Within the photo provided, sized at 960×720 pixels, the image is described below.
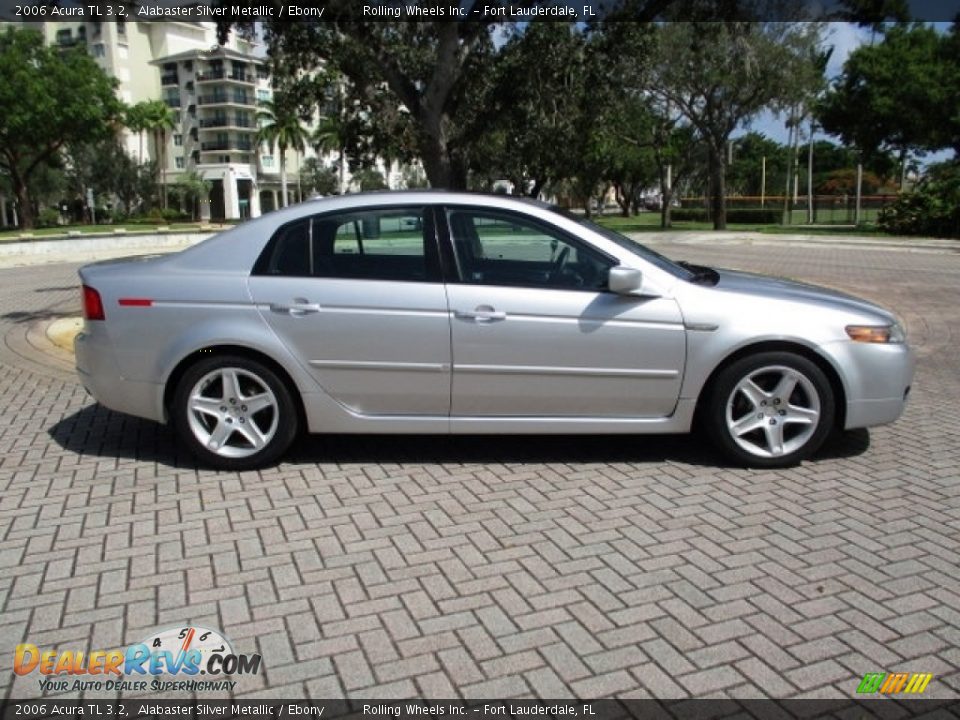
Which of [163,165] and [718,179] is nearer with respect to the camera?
[718,179]

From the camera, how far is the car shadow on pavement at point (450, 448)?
5148mm

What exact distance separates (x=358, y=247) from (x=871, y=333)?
310 centimetres

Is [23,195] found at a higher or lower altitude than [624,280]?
higher

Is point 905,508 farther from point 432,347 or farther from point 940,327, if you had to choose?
point 940,327

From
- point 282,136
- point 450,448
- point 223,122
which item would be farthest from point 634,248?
point 223,122

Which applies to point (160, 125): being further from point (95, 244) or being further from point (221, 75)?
point (95, 244)

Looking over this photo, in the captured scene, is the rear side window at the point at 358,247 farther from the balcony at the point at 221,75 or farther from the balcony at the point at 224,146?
the balcony at the point at 221,75

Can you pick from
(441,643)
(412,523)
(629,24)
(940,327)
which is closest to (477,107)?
(629,24)

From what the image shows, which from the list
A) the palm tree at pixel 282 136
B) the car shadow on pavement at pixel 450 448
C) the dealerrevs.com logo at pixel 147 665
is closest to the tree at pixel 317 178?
the palm tree at pixel 282 136

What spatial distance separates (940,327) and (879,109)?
26422mm

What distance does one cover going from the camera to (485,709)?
8.77ft

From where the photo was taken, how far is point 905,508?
4324 millimetres

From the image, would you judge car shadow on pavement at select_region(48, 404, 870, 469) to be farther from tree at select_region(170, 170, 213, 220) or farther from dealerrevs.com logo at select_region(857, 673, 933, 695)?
tree at select_region(170, 170, 213, 220)

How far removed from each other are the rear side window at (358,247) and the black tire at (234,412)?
624 mm
